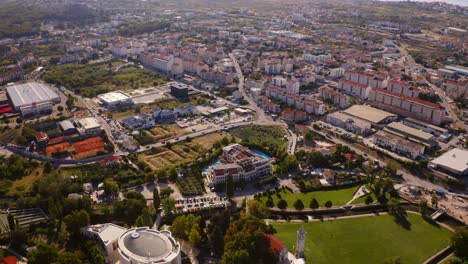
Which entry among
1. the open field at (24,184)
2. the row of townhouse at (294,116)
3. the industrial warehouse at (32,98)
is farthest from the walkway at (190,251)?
the industrial warehouse at (32,98)

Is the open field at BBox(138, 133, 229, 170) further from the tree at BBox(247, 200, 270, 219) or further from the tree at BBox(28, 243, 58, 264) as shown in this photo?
the tree at BBox(28, 243, 58, 264)

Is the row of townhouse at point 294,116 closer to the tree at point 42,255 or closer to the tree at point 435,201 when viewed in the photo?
the tree at point 435,201

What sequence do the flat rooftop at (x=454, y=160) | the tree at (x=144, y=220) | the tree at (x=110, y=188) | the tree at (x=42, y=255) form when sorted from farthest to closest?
the flat rooftop at (x=454, y=160) < the tree at (x=110, y=188) < the tree at (x=144, y=220) < the tree at (x=42, y=255)

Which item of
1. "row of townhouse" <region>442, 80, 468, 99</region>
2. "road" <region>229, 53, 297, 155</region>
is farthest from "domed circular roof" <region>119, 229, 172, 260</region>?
"row of townhouse" <region>442, 80, 468, 99</region>

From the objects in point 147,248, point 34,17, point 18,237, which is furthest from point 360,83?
point 34,17

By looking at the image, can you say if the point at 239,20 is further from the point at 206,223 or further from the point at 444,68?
the point at 206,223
